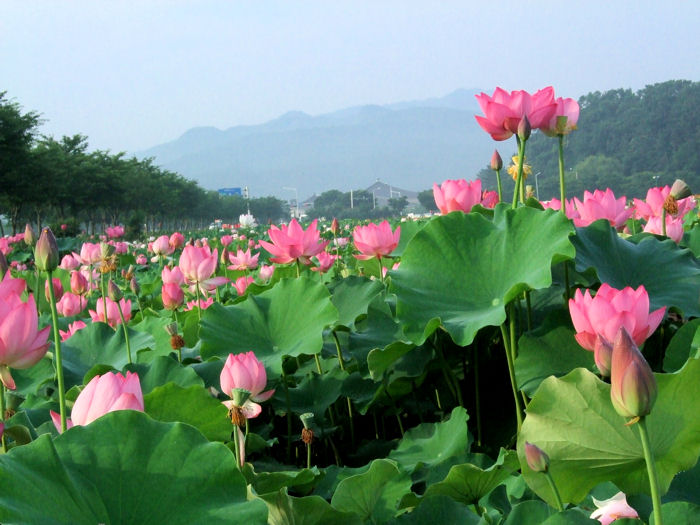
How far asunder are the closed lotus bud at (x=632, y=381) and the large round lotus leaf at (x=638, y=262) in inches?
26.2

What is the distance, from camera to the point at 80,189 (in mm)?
33281

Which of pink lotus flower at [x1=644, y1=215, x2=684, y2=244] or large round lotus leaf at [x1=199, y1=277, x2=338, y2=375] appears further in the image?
pink lotus flower at [x1=644, y1=215, x2=684, y2=244]

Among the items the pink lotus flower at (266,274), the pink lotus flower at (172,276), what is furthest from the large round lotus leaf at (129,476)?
the pink lotus flower at (266,274)

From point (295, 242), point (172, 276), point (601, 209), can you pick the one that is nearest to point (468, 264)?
point (601, 209)

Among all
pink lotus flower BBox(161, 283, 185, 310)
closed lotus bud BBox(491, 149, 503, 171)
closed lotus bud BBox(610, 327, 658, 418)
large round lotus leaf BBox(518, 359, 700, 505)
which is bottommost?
large round lotus leaf BBox(518, 359, 700, 505)

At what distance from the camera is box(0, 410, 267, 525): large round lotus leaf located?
0.62 m

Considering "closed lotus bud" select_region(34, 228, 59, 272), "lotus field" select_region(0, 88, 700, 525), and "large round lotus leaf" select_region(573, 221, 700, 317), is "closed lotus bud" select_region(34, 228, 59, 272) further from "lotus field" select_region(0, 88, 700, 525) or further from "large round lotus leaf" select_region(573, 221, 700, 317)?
"large round lotus leaf" select_region(573, 221, 700, 317)

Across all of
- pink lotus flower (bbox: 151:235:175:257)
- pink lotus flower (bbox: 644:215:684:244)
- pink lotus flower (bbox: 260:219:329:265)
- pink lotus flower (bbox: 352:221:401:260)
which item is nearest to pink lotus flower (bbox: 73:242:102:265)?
pink lotus flower (bbox: 151:235:175:257)

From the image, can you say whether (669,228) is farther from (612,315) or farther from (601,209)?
(612,315)

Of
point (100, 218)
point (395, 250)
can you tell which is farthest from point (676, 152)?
point (395, 250)

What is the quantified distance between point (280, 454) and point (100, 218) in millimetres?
45337

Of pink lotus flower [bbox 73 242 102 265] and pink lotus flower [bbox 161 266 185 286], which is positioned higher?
pink lotus flower [bbox 73 242 102 265]

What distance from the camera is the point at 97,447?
0.66m

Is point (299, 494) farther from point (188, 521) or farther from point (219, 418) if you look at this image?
point (188, 521)
